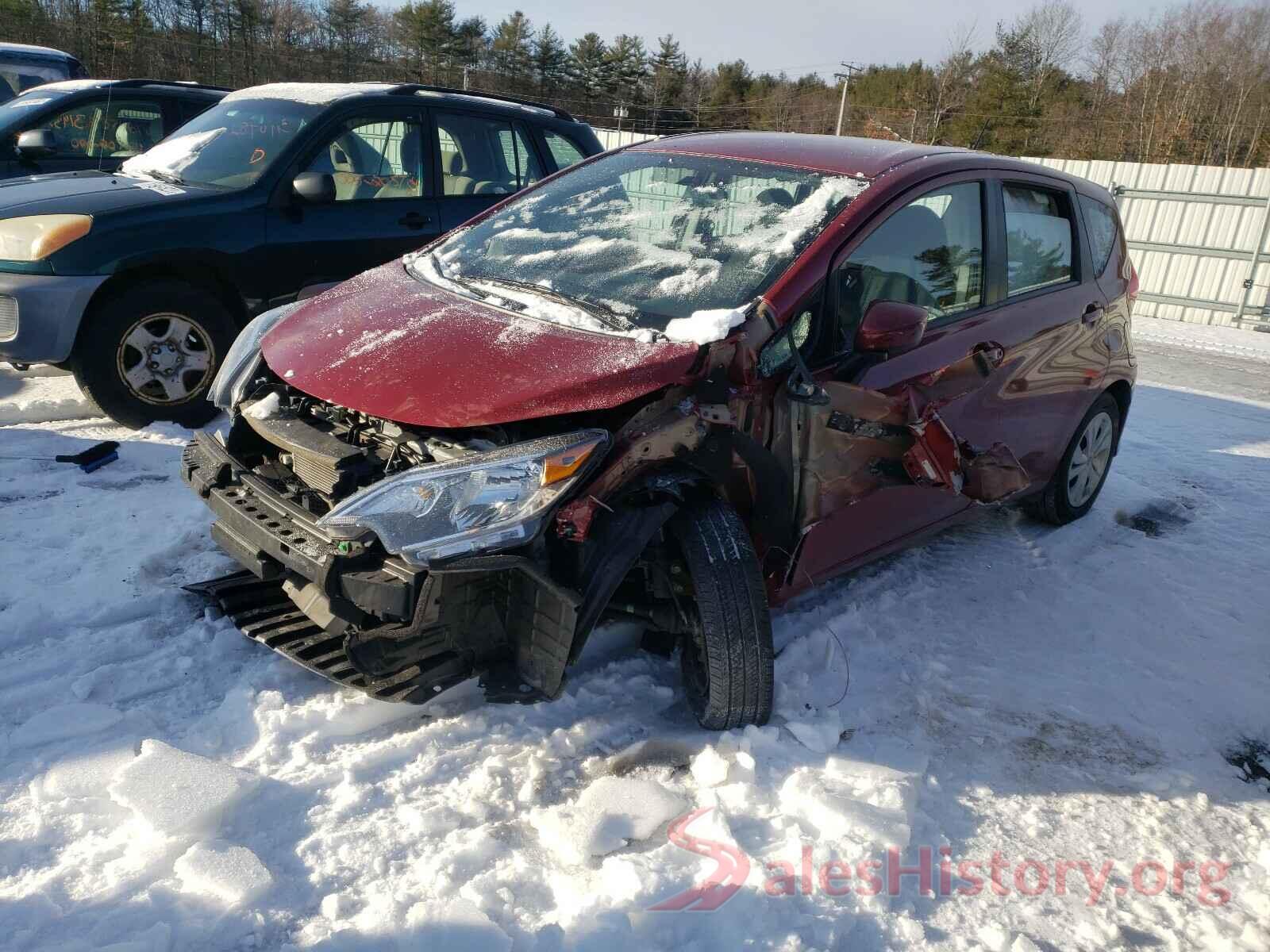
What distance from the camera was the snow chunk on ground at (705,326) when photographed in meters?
2.71

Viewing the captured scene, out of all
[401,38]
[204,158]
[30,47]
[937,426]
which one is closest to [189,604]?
[937,426]

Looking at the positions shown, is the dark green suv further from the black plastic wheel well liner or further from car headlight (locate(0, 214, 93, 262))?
the black plastic wheel well liner

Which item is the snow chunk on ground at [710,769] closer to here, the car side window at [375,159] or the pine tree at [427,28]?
the car side window at [375,159]

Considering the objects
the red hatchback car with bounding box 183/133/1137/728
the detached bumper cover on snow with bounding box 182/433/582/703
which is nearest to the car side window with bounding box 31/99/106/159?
the red hatchback car with bounding box 183/133/1137/728

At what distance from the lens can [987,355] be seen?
3580 mm

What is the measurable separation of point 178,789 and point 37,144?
19.8ft

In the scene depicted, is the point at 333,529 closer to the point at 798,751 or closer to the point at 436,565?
the point at 436,565

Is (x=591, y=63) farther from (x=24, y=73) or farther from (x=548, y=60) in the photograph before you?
(x=24, y=73)

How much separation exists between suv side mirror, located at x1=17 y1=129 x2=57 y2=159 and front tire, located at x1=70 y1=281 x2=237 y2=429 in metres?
2.67

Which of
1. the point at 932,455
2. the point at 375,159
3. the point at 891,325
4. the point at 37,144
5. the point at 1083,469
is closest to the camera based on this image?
the point at 891,325

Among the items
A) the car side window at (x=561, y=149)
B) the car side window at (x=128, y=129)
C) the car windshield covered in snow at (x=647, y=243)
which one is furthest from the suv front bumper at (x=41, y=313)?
the car side window at (x=561, y=149)

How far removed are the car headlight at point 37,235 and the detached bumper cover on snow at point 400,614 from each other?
265cm

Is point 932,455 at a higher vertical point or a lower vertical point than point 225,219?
lower

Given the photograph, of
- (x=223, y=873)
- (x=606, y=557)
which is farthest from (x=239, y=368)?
(x=223, y=873)
